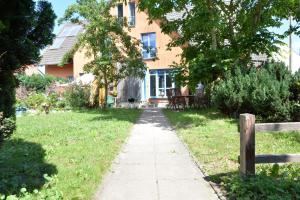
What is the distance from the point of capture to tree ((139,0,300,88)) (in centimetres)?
1767

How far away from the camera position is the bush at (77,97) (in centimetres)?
2533

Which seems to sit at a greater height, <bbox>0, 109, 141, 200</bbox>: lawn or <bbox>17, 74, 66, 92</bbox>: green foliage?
<bbox>17, 74, 66, 92</bbox>: green foliage

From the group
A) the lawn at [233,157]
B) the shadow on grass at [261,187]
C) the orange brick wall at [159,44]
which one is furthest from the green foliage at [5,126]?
the orange brick wall at [159,44]

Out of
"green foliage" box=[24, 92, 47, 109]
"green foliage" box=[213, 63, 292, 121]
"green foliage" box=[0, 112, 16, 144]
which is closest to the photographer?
"green foliage" box=[0, 112, 16, 144]

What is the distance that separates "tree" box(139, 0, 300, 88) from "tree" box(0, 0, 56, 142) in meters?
11.0

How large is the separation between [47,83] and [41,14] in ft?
87.1

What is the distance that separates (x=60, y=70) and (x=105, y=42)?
67.4ft

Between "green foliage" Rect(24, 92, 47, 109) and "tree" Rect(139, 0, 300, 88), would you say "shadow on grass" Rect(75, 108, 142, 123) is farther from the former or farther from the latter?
"green foliage" Rect(24, 92, 47, 109)

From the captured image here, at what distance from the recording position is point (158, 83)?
32.3m

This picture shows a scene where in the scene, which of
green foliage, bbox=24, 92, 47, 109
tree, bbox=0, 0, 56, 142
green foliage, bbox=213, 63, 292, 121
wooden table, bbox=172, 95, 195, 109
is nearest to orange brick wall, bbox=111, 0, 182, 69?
wooden table, bbox=172, 95, 195, 109

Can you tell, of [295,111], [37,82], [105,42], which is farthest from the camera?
[37,82]

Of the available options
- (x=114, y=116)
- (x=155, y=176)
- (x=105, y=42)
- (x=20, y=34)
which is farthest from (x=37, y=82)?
(x=155, y=176)

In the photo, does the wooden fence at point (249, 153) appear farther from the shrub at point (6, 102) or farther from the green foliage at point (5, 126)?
the green foliage at point (5, 126)

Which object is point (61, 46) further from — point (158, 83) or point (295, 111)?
point (295, 111)
